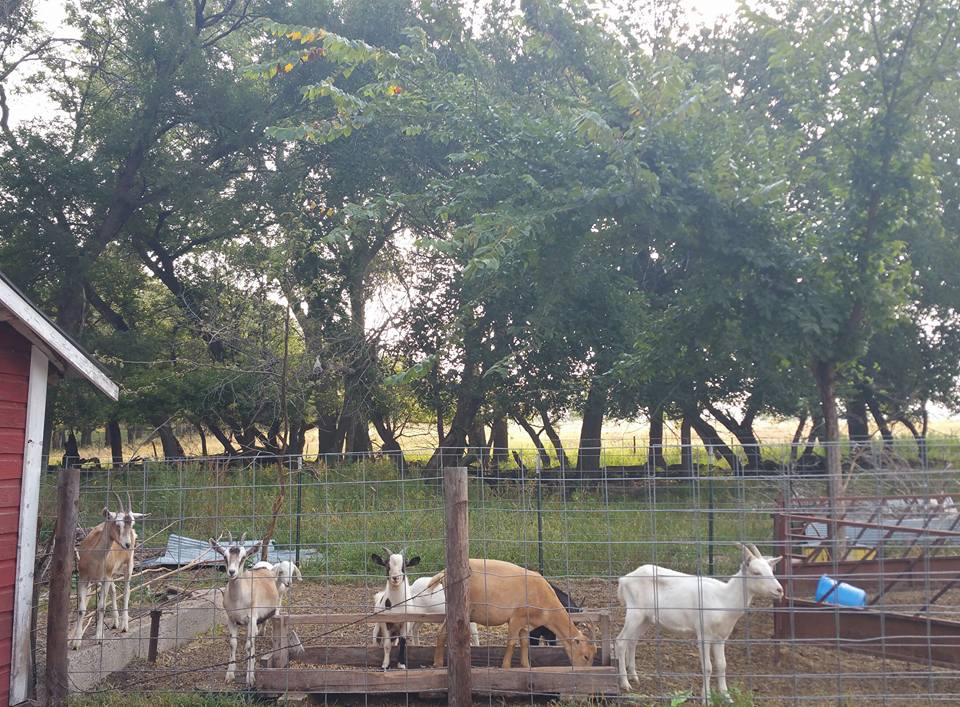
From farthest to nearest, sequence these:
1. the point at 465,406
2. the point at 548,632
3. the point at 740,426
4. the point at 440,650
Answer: the point at 740,426 → the point at 465,406 → the point at 548,632 → the point at 440,650

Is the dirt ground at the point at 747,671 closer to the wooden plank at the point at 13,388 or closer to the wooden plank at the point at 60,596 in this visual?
the wooden plank at the point at 60,596

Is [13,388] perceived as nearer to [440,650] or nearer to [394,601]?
[394,601]

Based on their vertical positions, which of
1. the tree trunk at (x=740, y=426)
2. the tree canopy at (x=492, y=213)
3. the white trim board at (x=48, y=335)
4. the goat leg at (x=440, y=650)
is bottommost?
the goat leg at (x=440, y=650)

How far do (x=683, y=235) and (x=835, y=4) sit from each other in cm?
303

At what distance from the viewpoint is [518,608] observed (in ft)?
21.8

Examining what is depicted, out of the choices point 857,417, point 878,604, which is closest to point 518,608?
point 878,604

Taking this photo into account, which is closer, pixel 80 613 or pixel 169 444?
pixel 80 613

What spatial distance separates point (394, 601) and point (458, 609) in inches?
63.4

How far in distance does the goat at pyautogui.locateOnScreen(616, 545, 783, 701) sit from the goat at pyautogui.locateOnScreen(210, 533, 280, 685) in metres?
2.83

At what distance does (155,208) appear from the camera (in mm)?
20031

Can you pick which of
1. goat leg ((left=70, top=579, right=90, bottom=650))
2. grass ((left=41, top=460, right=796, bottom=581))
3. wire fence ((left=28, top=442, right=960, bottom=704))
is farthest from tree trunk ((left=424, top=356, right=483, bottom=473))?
goat leg ((left=70, top=579, right=90, bottom=650))

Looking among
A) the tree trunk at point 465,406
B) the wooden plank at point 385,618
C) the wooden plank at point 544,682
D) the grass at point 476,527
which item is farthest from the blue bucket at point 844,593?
the tree trunk at point 465,406

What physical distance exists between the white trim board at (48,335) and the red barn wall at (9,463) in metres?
0.19

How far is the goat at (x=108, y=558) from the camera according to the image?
7.62 meters
